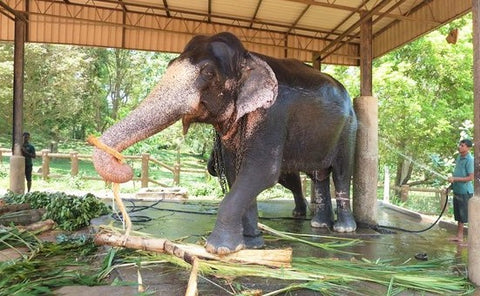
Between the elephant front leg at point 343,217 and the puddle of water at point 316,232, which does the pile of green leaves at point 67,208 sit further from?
the elephant front leg at point 343,217

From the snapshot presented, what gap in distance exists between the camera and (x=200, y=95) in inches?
128

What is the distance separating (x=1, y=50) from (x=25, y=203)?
15.8m

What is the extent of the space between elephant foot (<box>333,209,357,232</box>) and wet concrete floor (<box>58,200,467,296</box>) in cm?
10

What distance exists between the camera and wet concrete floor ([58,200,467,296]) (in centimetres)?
297

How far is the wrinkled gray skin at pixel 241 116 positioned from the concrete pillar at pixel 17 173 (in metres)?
7.18

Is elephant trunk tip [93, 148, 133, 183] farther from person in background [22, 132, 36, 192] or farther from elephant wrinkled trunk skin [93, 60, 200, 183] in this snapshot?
person in background [22, 132, 36, 192]

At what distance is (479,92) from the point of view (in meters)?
3.34

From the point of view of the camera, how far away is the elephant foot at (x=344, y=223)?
17.2 feet

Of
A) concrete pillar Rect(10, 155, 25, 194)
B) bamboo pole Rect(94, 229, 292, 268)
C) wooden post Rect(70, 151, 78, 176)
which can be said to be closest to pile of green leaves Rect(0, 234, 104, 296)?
bamboo pole Rect(94, 229, 292, 268)

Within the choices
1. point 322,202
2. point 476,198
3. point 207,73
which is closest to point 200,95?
point 207,73

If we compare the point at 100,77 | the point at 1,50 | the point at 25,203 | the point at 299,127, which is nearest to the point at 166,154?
the point at 100,77

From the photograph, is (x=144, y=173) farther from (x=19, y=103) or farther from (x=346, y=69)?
(x=346, y=69)

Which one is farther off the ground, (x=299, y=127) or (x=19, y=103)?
(x=19, y=103)

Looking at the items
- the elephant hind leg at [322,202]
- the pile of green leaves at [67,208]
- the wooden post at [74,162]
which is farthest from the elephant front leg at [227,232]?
the wooden post at [74,162]
